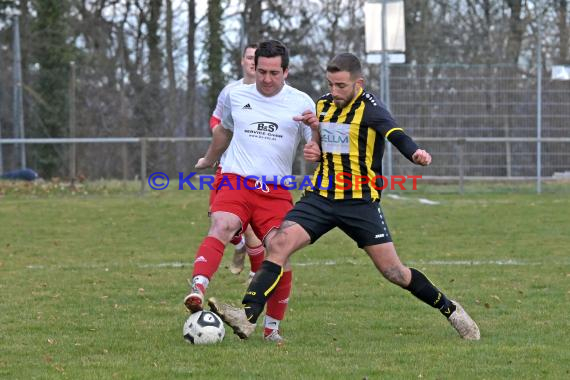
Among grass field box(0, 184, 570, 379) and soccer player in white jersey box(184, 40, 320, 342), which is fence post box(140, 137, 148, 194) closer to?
grass field box(0, 184, 570, 379)

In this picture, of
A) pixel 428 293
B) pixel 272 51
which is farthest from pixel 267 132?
pixel 428 293

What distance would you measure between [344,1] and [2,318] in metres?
25.3

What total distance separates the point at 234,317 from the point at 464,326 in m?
1.39

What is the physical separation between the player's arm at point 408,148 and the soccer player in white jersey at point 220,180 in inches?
62.7

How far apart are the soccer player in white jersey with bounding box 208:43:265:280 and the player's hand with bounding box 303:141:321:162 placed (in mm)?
1205

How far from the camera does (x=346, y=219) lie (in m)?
6.46

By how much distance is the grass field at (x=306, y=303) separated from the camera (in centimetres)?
576

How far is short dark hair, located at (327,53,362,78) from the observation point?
636cm

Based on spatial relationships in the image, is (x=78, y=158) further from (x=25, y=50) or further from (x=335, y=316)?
(x=335, y=316)

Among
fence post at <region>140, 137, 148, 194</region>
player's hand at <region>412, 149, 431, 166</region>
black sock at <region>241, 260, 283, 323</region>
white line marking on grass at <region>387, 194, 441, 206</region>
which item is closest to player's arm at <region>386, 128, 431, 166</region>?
player's hand at <region>412, 149, 431, 166</region>

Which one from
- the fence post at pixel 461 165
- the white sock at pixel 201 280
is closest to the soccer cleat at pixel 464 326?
the white sock at pixel 201 280

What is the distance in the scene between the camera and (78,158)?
76.2ft

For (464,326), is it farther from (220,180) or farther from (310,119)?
(220,180)

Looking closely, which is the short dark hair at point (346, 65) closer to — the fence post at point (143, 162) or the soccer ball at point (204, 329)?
the soccer ball at point (204, 329)
